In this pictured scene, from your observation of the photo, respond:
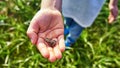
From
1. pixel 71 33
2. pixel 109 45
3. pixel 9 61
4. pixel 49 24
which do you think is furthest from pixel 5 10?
pixel 49 24

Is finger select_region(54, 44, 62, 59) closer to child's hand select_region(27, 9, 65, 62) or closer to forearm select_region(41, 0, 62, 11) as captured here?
child's hand select_region(27, 9, 65, 62)

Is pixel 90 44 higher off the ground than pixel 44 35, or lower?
lower

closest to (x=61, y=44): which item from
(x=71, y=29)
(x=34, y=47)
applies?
(x=71, y=29)

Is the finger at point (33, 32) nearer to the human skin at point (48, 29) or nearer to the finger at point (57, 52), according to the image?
the human skin at point (48, 29)

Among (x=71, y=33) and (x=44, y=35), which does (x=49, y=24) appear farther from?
(x=71, y=33)

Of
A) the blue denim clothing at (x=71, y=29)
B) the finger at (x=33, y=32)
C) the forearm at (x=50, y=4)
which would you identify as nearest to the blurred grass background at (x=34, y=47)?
the blue denim clothing at (x=71, y=29)

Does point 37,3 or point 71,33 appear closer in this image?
point 71,33
